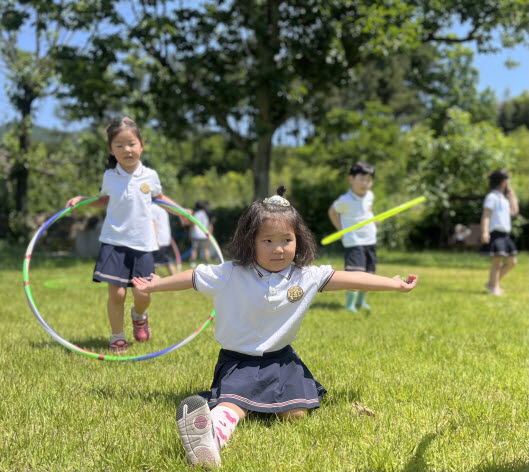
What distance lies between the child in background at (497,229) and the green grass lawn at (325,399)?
83.3 inches

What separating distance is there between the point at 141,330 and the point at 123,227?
994mm

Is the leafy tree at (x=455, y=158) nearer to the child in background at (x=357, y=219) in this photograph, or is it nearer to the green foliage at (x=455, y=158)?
the green foliage at (x=455, y=158)

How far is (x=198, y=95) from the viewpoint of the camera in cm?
1631

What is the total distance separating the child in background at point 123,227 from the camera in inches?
194

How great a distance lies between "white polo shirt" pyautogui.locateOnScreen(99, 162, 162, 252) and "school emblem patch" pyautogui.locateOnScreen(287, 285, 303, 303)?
81.3 inches

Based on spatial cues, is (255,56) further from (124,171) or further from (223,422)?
(223,422)

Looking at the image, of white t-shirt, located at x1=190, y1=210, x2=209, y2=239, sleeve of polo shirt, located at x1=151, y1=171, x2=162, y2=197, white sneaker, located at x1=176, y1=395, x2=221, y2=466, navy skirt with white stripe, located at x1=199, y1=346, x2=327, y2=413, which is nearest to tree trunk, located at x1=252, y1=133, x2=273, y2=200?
white t-shirt, located at x1=190, y1=210, x2=209, y2=239

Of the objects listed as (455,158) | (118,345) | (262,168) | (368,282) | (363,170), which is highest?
(455,158)

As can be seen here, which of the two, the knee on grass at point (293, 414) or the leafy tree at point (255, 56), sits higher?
the leafy tree at point (255, 56)

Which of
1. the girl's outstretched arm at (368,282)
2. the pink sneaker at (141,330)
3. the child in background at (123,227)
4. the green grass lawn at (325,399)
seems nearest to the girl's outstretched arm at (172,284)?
the green grass lawn at (325,399)

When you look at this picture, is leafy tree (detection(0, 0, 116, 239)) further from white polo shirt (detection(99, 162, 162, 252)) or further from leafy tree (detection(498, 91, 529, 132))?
leafy tree (detection(498, 91, 529, 132))

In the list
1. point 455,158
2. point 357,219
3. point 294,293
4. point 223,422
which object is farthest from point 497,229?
point 455,158

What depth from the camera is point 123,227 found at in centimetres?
500

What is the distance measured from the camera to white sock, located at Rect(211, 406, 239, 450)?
110 inches
